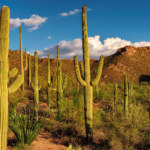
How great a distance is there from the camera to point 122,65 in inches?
1980

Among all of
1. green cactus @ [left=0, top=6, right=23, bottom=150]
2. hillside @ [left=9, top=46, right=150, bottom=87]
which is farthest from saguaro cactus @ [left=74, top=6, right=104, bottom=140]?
hillside @ [left=9, top=46, right=150, bottom=87]

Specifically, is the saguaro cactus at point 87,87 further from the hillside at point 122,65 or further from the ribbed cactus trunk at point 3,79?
the hillside at point 122,65

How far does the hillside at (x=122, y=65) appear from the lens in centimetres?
4394

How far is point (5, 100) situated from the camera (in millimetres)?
3906

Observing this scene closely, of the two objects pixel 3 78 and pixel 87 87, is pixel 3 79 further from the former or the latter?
pixel 87 87

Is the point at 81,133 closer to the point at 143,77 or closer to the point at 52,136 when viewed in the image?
the point at 52,136

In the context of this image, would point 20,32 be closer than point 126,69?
Yes

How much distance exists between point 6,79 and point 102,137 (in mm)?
4949

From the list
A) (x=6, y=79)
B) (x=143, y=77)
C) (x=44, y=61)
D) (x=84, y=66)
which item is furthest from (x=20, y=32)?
(x=143, y=77)

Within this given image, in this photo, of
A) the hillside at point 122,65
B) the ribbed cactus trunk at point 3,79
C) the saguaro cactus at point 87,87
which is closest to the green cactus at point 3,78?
→ the ribbed cactus trunk at point 3,79

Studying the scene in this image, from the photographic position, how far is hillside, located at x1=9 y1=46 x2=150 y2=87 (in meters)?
43.9

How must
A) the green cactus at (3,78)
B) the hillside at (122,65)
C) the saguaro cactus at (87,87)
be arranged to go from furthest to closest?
the hillside at (122,65), the saguaro cactus at (87,87), the green cactus at (3,78)

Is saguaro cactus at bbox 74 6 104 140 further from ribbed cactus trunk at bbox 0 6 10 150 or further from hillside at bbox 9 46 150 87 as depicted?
hillside at bbox 9 46 150 87

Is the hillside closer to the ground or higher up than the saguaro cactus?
higher up
